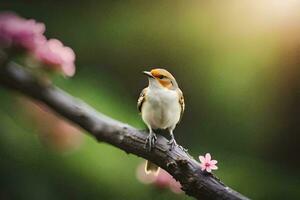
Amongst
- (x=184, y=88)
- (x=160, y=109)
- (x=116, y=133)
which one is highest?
(x=184, y=88)

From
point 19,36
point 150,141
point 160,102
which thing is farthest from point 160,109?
point 19,36

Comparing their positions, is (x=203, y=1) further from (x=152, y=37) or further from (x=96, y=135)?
(x=96, y=135)

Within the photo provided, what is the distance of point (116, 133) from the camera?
0.66 meters

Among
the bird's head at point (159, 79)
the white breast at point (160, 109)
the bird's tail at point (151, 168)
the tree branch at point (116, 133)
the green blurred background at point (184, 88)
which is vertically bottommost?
the tree branch at point (116, 133)

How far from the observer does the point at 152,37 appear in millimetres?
1455

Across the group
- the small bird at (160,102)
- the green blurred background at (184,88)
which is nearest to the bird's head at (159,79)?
the small bird at (160,102)

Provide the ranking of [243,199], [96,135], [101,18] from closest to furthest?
[96,135]
[243,199]
[101,18]

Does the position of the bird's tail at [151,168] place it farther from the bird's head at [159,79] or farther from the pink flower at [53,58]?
the pink flower at [53,58]

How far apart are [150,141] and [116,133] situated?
0.07 metres

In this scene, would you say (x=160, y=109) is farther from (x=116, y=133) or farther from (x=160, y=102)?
(x=116, y=133)

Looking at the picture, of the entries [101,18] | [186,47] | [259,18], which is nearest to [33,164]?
[101,18]

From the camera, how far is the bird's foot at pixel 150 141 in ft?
2.34

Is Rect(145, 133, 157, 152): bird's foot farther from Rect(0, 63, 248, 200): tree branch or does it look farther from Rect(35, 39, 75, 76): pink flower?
Rect(35, 39, 75, 76): pink flower

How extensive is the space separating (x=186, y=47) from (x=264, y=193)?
0.40 m
